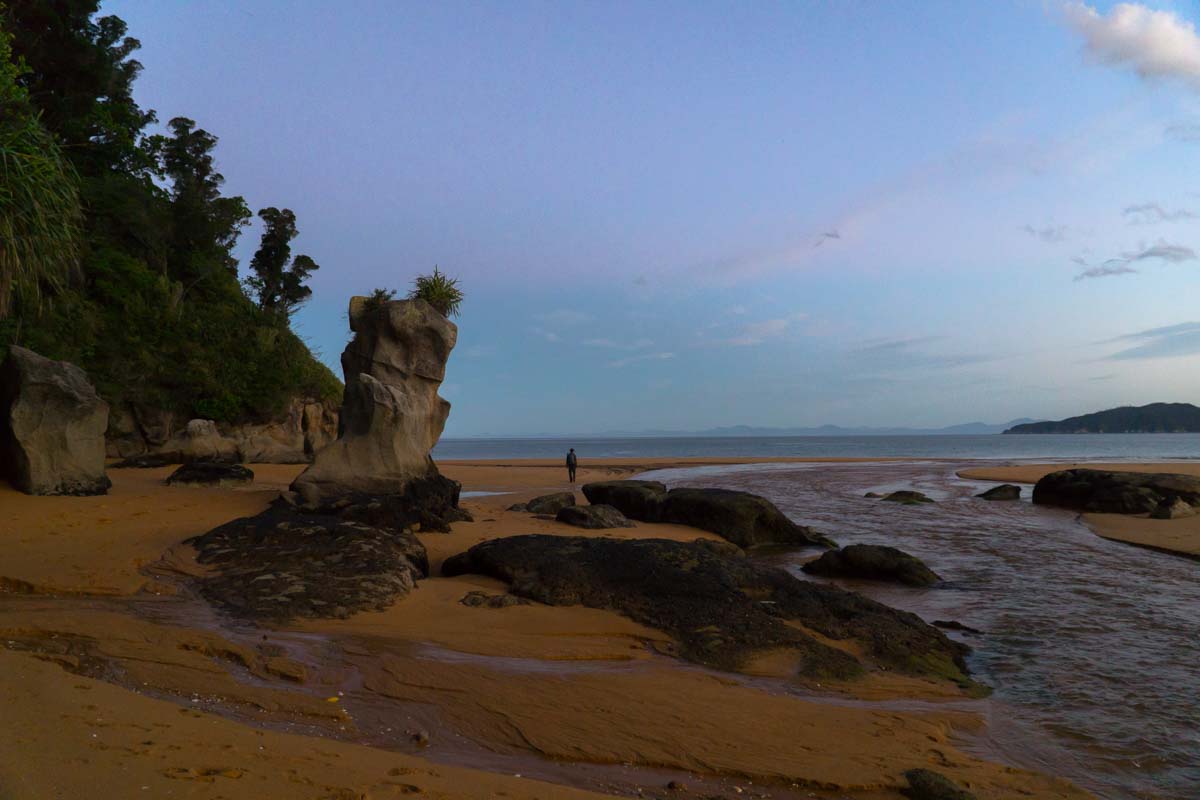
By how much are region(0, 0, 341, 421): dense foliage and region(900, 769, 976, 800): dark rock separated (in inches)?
1078

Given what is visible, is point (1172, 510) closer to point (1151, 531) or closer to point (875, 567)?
point (1151, 531)

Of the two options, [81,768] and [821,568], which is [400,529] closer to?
[821,568]

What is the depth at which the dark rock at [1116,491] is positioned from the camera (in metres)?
21.6

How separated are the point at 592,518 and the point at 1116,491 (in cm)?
1876

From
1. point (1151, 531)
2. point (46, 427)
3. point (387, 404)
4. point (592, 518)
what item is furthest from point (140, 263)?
point (1151, 531)

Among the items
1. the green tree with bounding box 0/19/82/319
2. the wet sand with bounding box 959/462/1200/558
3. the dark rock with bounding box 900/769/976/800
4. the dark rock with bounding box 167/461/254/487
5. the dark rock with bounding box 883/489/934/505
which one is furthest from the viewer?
the dark rock with bounding box 883/489/934/505

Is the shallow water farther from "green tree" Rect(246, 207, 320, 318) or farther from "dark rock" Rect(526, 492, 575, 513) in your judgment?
"green tree" Rect(246, 207, 320, 318)

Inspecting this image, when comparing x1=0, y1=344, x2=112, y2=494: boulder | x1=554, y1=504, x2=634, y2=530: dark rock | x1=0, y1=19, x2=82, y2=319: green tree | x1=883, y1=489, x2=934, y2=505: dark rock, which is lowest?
x1=883, y1=489, x2=934, y2=505: dark rock

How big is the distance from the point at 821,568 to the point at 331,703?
30.8 feet

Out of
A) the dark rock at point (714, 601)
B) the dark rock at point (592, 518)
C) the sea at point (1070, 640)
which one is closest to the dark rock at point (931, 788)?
the sea at point (1070, 640)

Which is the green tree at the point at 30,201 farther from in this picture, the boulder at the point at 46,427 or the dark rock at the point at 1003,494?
the dark rock at the point at 1003,494

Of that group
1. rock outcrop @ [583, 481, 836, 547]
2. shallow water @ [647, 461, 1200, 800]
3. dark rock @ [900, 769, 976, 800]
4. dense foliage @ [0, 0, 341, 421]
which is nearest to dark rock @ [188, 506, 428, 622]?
dark rock @ [900, 769, 976, 800]

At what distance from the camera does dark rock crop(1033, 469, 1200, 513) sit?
70.9 feet

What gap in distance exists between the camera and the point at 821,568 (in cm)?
1246
